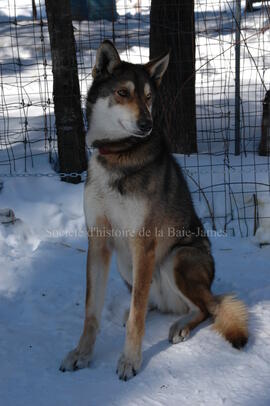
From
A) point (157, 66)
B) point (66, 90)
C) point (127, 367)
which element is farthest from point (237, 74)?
point (127, 367)

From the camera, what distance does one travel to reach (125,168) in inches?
118

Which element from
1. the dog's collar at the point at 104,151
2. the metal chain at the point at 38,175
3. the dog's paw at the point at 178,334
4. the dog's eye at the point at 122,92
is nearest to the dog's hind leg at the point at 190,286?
the dog's paw at the point at 178,334

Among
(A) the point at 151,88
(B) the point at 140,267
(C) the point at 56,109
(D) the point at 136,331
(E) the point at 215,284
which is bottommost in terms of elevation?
(E) the point at 215,284

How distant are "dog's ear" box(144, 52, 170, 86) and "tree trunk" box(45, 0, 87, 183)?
80.7 inches

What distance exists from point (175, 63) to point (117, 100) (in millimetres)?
3013

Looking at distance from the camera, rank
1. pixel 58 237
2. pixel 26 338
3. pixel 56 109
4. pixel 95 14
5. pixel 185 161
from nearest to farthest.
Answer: pixel 26 338
pixel 58 237
pixel 56 109
pixel 185 161
pixel 95 14

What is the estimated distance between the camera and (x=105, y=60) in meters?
3.00

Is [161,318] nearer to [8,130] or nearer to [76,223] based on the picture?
[76,223]

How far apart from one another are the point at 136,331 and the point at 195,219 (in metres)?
0.87

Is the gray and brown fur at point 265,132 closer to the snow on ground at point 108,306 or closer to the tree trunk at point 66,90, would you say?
the snow on ground at point 108,306

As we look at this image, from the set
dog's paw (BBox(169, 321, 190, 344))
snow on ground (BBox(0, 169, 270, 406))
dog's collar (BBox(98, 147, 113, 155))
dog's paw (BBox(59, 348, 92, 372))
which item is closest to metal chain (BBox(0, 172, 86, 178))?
snow on ground (BBox(0, 169, 270, 406))

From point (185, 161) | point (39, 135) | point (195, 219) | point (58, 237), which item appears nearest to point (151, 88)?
point (195, 219)

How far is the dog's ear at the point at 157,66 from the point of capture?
3117 mm

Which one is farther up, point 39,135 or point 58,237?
point 39,135
